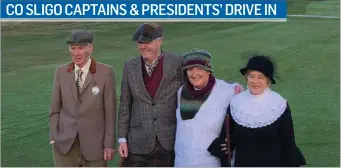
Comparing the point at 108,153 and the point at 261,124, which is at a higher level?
the point at 261,124

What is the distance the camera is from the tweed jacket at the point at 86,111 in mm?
4082

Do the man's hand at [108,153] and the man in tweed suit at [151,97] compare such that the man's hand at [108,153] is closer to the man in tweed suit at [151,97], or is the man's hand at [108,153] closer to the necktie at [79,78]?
the man in tweed suit at [151,97]

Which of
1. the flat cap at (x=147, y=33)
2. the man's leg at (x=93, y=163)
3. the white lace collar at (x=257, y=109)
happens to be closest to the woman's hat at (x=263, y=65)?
the white lace collar at (x=257, y=109)

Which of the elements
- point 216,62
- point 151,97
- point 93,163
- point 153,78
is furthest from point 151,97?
point 216,62

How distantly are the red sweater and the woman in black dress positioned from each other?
0.48 metres

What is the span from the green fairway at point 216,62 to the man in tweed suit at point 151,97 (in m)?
1.72

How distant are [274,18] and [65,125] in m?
2.62

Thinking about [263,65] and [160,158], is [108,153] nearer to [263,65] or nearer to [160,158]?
[160,158]

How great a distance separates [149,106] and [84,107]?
0.43 m

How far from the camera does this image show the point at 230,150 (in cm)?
381

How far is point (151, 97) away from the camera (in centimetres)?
393

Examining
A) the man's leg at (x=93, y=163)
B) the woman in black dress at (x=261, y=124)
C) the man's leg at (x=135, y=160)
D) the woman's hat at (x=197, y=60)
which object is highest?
→ the woman's hat at (x=197, y=60)

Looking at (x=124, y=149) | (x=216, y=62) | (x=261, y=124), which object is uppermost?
(x=216, y=62)

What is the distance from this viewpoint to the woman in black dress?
3.67m
